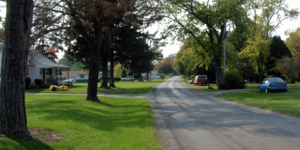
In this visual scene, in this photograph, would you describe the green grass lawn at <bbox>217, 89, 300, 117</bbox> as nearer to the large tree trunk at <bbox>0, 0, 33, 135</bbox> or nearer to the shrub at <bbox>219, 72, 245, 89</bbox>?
the shrub at <bbox>219, 72, 245, 89</bbox>

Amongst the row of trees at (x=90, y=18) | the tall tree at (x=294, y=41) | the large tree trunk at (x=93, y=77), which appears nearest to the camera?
the row of trees at (x=90, y=18)

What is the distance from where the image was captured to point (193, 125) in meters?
8.60

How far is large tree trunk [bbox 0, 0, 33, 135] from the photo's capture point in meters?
5.87

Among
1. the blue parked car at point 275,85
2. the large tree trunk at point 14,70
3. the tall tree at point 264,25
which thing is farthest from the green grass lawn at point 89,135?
the tall tree at point 264,25

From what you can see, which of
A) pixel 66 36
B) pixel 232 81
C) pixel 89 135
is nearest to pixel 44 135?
pixel 89 135

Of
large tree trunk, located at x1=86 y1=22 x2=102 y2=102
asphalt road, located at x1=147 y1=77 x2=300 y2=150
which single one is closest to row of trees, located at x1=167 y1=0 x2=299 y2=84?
large tree trunk, located at x1=86 y1=22 x2=102 y2=102

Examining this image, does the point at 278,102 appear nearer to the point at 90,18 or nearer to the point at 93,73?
the point at 93,73

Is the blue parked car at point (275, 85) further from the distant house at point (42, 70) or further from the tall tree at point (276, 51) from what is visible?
the distant house at point (42, 70)

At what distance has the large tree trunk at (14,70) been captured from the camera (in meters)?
5.87

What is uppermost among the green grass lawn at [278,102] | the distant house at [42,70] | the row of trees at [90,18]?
the row of trees at [90,18]

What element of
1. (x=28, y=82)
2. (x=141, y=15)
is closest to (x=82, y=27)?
(x=141, y=15)

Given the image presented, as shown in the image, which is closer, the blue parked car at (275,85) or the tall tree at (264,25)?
the blue parked car at (275,85)

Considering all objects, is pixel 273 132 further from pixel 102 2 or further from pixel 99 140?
pixel 102 2

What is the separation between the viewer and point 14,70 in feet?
19.9
